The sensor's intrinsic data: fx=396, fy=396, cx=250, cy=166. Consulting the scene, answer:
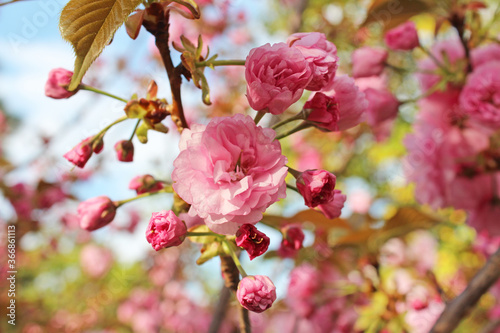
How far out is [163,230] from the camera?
0.44m

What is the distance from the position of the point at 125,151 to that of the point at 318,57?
12.1 inches

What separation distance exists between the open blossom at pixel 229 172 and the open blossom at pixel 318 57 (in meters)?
0.09

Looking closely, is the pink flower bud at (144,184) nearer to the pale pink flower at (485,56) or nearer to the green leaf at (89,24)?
the green leaf at (89,24)

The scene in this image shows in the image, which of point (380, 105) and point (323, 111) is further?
point (380, 105)

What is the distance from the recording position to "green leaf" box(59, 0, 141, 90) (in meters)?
0.41

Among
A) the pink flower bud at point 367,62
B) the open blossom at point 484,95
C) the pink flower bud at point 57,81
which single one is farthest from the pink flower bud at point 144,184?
the open blossom at point 484,95

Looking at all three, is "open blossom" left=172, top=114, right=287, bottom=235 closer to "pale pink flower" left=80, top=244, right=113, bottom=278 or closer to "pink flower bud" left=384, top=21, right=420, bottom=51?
"pink flower bud" left=384, top=21, right=420, bottom=51

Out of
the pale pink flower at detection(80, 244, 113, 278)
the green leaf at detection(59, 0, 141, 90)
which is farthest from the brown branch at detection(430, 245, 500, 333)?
the pale pink flower at detection(80, 244, 113, 278)

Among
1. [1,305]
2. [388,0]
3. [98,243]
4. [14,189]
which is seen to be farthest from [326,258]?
[98,243]

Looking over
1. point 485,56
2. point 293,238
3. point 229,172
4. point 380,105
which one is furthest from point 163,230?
point 485,56

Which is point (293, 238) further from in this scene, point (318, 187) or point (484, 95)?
point (484, 95)

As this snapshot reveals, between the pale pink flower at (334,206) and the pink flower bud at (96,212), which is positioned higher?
the pink flower bud at (96,212)

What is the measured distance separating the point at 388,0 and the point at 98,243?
3.82 metres

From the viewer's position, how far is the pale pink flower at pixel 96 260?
371 cm
